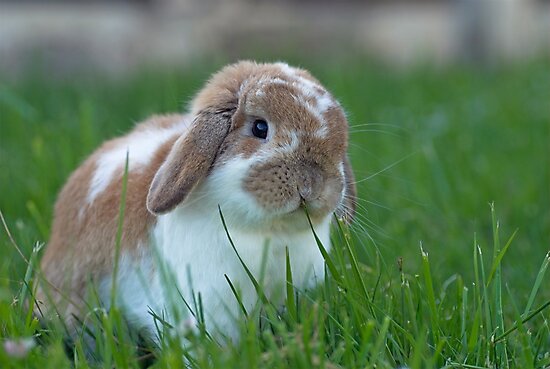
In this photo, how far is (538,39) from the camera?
28.7ft

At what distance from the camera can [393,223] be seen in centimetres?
360

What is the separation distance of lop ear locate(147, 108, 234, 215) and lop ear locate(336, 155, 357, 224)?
39 cm

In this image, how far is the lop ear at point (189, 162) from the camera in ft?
7.55

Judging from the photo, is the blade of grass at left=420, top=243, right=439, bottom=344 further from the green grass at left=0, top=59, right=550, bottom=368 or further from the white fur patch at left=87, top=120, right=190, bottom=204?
the white fur patch at left=87, top=120, right=190, bottom=204

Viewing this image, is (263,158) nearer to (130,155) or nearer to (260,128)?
(260,128)

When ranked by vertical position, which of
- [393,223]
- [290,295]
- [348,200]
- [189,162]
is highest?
[189,162]

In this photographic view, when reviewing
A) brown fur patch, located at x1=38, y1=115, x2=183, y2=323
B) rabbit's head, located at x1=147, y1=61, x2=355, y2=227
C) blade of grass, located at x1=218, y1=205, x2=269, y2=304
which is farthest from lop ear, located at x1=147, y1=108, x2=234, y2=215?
brown fur patch, located at x1=38, y1=115, x2=183, y2=323

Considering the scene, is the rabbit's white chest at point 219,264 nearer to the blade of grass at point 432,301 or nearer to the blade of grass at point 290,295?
the blade of grass at point 290,295

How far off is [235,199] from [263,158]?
13cm

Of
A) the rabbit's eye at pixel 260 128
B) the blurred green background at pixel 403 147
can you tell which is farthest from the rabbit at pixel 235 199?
the blurred green background at pixel 403 147

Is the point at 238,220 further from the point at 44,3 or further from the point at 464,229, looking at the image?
the point at 44,3

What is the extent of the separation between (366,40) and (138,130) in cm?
669

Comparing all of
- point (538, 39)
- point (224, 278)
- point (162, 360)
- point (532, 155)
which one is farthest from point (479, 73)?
point (162, 360)

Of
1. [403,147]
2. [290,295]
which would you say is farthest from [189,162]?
[403,147]
